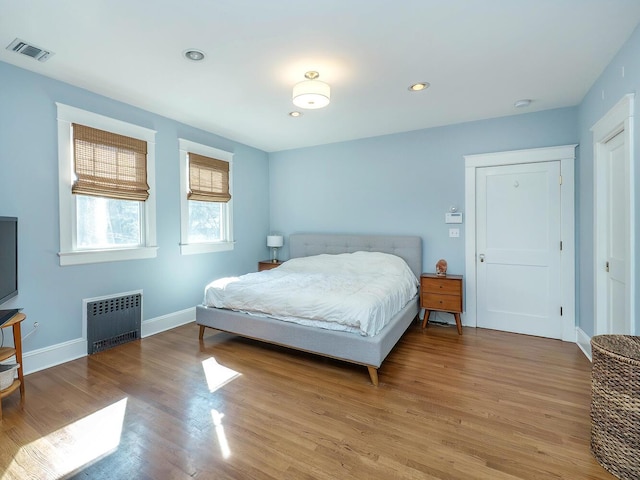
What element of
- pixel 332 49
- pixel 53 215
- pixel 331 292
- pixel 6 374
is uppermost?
pixel 332 49

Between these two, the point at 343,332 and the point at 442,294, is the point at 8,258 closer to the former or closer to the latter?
the point at 343,332

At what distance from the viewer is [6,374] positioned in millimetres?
2150

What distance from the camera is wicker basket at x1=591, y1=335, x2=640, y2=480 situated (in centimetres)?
150

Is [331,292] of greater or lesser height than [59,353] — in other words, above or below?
above

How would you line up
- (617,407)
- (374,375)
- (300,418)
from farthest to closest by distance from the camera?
(374,375) < (300,418) < (617,407)

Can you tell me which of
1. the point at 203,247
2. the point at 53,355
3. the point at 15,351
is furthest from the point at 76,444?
the point at 203,247

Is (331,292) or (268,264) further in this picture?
(268,264)

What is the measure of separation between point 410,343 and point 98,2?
12.6 ft

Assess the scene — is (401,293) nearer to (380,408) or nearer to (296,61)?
(380,408)

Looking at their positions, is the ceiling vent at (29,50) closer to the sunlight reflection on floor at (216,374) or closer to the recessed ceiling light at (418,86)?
the sunlight reflection on floor at (216,374)

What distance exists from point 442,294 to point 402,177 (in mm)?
1713

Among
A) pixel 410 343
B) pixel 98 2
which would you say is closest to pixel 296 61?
pixel 98 2

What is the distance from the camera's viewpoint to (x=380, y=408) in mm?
2172

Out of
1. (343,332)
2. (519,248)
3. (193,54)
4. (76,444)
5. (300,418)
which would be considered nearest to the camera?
(76,444)
